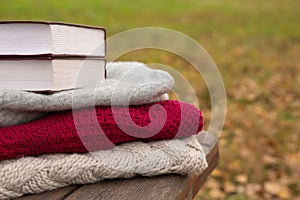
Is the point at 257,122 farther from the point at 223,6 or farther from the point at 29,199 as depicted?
the point at 223,6

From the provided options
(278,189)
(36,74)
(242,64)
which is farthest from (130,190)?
(242,64)

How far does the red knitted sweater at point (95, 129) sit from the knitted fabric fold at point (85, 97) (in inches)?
0.6

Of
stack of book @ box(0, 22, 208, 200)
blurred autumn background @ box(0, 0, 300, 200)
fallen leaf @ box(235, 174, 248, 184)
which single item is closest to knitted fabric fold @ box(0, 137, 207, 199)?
stack of book @ box(0, 22, 208, 200)

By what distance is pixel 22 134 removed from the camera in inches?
37.5

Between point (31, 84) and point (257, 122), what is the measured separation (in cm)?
280

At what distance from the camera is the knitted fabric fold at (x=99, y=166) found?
0.94 metres

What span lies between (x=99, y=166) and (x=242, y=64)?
4568 mm

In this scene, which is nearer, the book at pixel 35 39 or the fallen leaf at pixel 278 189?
A: the book at pixel 35 39

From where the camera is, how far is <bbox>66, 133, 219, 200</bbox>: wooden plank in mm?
946

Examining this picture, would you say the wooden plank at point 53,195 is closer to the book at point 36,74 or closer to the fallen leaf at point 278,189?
the book at point 36,74

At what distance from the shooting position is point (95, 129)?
3.28 ft

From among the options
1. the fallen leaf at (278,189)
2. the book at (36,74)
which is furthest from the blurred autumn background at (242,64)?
the book at (36,74)

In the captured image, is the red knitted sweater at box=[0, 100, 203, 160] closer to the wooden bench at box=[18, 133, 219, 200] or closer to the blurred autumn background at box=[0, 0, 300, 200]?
the wooden bench at box=[18, 133, 219, 200]

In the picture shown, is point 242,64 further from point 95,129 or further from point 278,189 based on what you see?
point 95,129
